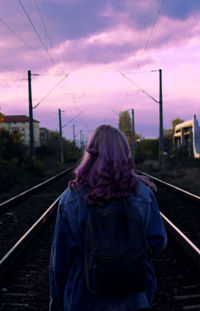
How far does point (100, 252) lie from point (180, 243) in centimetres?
485

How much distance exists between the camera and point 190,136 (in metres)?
27.6

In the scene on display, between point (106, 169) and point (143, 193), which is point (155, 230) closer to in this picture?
point (143, 193)

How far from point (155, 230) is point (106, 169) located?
44 cm

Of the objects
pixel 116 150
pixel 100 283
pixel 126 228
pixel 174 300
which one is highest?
pixel 116 150

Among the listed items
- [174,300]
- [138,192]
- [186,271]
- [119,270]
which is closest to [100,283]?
[119,270]

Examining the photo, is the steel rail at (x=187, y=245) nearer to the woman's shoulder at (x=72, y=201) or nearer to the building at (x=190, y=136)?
the woman's shoulder at (x=72, y=201)

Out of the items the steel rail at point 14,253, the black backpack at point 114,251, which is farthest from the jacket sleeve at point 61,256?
the steel rail at point 14,253

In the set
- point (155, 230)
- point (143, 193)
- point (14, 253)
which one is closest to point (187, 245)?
point (14, 253)

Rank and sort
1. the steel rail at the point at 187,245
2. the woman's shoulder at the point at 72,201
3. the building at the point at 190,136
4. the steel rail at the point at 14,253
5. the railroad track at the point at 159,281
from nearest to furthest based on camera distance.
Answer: the woman's shoulder at the point at 72,201 < the railroad track at the point at 159,281 < the steel rail at the point at 14,253 < the steel rail at the point at 187,245 < the building at the point at 190,136

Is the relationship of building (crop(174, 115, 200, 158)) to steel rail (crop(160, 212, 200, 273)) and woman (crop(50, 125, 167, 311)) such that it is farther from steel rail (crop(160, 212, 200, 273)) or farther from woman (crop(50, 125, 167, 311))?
woman (crop(50, 125, 167, 311))

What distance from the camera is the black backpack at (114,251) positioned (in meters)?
1.69

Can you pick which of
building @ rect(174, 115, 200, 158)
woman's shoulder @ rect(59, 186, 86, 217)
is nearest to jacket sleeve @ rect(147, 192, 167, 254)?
woman's shoulder @ rect(59, 186, 86, 217)

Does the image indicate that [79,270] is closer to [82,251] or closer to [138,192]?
[82,251]

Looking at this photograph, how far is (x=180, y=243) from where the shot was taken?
6.21 m
